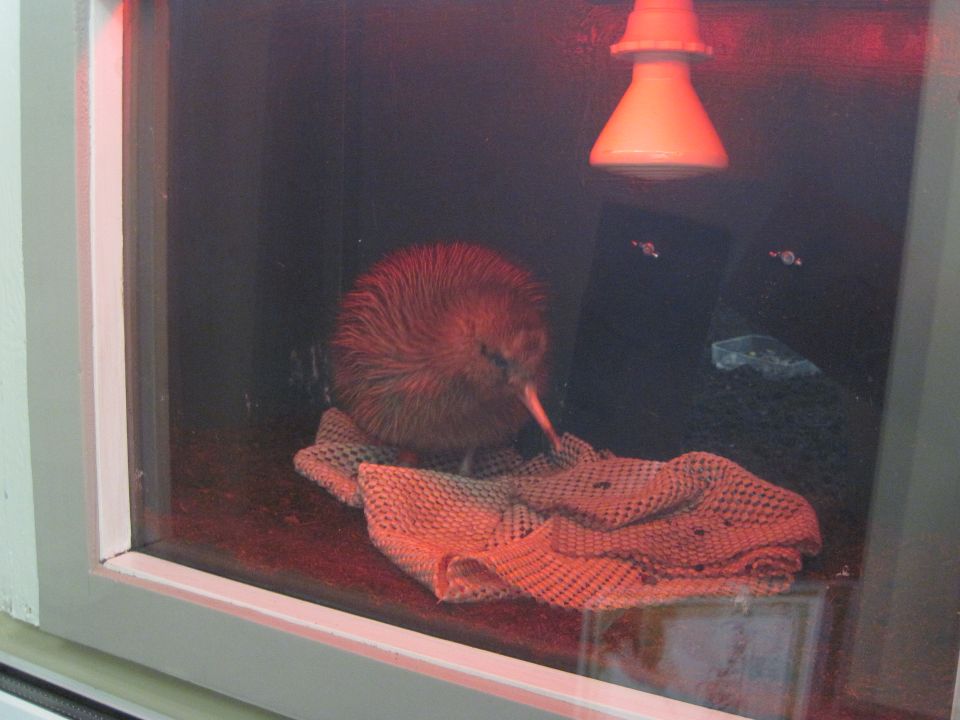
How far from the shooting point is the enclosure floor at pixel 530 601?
2.22ft

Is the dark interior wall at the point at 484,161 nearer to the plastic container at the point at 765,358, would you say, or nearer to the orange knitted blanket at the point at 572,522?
the plastic container at the point at 765,358

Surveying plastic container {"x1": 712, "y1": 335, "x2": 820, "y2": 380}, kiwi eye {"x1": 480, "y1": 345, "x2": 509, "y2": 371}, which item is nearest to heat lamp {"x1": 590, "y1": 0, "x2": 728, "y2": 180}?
plastic container {"x1": 712, "y1": 335, "x2": 820, "y2": 380}

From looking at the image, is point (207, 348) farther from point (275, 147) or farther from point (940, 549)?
point (940, 549)

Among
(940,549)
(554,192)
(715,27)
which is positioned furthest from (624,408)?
(940,549)

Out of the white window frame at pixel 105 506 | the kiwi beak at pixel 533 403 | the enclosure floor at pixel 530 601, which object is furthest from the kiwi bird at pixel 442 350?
the white window frame at pixel 105 506

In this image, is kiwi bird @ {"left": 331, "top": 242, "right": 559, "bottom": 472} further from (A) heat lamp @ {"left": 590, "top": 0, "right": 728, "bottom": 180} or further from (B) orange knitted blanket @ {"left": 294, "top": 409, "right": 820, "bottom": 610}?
(A) heat lamp @ {"left": 590, "top": 0, "right": 728, "bottom": 180}

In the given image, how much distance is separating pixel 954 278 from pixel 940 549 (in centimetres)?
19

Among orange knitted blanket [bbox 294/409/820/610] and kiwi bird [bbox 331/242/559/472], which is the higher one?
kiwi bird [bbox 331/242/559/472]

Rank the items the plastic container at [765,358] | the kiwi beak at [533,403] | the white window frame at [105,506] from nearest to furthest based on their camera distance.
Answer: the white window frame at [105,506] → the plastic container at [765,358] → the kiwi beak at [533,403]

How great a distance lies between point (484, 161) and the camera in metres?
1.21

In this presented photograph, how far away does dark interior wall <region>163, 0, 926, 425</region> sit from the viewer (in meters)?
0.94

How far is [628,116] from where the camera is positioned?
1.00 meters

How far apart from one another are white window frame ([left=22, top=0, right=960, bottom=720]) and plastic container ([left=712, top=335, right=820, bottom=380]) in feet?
1.60

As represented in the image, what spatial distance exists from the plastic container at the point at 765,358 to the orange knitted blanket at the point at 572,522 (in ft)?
0.47
